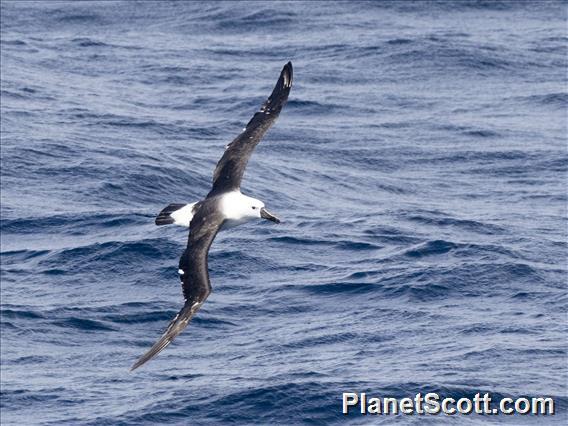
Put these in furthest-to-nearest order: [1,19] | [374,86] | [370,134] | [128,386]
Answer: [1,19]
[374,86]
[370,134]
[128,386]

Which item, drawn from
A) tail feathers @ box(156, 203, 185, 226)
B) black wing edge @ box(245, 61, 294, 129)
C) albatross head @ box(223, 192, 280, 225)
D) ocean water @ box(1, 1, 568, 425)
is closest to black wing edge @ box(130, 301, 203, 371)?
albatross head @ box(223, 192, 280, 225)

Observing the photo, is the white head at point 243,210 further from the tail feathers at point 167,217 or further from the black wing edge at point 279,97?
the black wing edge at point 279,97

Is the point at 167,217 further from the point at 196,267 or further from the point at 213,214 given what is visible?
the point at 196,267

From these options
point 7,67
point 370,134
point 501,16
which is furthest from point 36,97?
point 501,16

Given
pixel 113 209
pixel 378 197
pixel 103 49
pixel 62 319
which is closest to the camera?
pixel 62 319

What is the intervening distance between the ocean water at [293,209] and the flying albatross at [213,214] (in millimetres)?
5723

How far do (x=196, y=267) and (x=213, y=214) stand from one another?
1.12 m

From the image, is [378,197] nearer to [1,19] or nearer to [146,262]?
[146,262]

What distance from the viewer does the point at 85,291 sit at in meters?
33.6

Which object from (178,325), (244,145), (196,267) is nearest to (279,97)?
(244,145)

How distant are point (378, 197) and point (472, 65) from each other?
12260 millimetres

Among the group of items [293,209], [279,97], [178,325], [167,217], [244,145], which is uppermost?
[279,97]

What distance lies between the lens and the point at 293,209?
3788 centimetres

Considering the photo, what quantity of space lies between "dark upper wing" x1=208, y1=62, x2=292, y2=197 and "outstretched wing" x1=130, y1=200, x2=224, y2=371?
97cm
